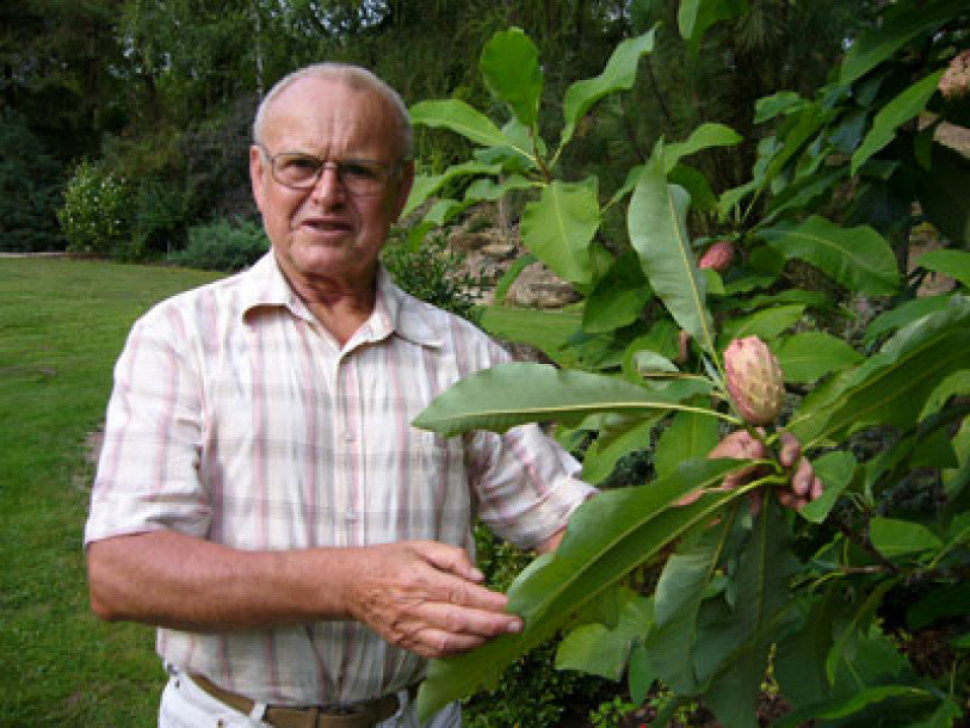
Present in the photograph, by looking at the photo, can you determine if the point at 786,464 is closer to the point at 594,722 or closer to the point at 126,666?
the point at 594,722

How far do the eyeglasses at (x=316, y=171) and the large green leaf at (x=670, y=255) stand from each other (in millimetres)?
649

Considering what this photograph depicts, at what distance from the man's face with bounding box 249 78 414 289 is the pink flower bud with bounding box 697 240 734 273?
596 millimetres

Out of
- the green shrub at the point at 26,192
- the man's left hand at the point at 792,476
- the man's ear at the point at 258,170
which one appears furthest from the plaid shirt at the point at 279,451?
the green shrub at the point at 26,192

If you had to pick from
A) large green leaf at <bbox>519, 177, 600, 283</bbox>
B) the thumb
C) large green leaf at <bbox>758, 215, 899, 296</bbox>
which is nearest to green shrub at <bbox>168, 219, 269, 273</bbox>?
large green leaf at <bbox>519, 177, 600, 283</bbox>

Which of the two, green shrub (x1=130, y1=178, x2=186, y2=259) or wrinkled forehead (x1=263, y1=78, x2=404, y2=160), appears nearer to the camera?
wrinkled forehead (x1=263, y1=78, x2=404, y2=160)

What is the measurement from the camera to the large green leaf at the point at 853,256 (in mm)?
1555

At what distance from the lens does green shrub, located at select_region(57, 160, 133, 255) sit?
16578mm

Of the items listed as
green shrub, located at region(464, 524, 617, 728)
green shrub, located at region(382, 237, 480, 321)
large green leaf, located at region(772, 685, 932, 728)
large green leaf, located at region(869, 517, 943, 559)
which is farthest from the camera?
green shrub, located at region(382, 237, 480, 321)

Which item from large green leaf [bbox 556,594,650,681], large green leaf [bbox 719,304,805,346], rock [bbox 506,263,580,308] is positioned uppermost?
large green leaf [bbox 719,304,805,346]

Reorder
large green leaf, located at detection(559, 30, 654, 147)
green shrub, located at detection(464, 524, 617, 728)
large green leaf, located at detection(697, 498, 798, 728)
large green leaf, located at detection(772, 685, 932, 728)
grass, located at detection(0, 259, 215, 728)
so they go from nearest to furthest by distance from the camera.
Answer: large green leaf, located at detection(697, 498, 798, 728) → large green leaf, located at detection(772, 685, 932, 728) → large green leaf, located at detection(559, 30, 654, 147) → green shrub, located at detection(464, 524, 617, 728) → grass, located at detection(0, 259, 215, 728)

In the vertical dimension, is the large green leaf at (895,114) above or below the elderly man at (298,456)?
above

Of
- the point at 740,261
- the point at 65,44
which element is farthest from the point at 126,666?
the point at 65,44

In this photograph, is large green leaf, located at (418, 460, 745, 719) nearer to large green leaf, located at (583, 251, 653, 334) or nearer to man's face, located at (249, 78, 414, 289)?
large green leaf, located at (583, 251, 653, 334)

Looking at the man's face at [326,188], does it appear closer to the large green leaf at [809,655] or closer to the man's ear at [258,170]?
the man's ear at [258,170]
